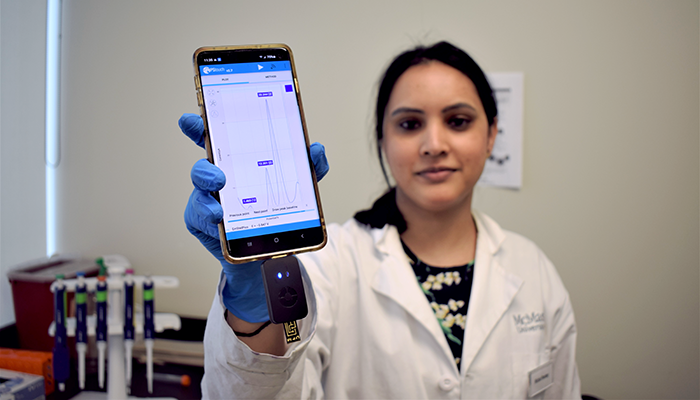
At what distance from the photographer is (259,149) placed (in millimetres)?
514

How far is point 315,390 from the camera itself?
25.7 inches

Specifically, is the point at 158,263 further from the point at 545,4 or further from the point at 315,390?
the point at 545,4

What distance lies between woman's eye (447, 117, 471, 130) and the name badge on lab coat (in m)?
0.55

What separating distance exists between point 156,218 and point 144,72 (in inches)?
17.7

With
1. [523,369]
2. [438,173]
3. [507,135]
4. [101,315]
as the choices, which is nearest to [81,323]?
[101,315]

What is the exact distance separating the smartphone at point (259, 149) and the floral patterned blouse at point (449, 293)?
0.42 m

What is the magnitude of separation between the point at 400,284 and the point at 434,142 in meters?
0.31

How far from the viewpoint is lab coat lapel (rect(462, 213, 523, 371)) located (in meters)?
0.77

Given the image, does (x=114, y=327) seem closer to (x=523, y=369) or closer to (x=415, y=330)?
(x=415, y=330)

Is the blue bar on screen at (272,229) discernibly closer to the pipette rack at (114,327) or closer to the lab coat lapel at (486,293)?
the lab coat lapel at (486,293)

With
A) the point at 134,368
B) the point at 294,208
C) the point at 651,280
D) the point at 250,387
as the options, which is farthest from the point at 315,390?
the point at 651,280

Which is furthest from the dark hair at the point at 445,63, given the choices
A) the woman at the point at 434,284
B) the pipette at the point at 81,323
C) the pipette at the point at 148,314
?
the pipette at the point at 81,323

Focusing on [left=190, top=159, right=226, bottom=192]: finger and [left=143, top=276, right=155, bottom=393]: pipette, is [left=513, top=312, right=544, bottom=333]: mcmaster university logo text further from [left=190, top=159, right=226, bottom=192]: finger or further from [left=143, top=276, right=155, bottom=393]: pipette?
[left=143, top=276, right=155, bottom=393]: pipette

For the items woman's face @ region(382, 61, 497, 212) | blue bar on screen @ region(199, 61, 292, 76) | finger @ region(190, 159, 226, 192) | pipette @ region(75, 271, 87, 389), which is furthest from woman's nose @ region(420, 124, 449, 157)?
pipette @ region(75, 271, 87, 389)
